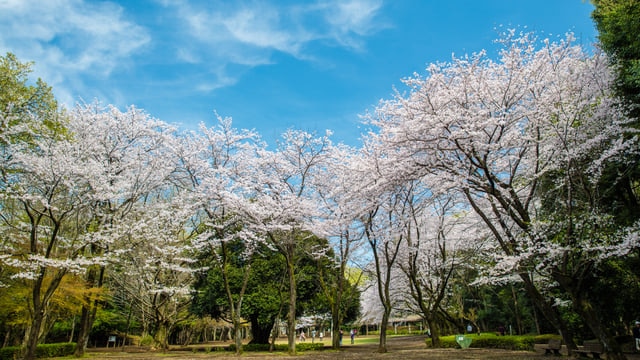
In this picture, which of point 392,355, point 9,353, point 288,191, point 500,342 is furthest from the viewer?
point 500,342

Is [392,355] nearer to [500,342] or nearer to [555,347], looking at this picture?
[555,347]

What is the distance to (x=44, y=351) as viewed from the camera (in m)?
19.0

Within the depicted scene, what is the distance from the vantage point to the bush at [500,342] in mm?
17078

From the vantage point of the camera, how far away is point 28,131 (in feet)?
43.6

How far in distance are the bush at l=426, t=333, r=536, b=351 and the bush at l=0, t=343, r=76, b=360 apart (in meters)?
Result: 18.9

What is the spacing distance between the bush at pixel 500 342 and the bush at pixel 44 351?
18.9 m

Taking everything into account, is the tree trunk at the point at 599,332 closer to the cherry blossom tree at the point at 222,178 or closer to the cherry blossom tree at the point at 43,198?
the cherry blossom tree at the point at 222,178

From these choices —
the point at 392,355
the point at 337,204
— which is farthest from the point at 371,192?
the point at 392,355

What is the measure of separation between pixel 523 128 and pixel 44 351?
2284cm

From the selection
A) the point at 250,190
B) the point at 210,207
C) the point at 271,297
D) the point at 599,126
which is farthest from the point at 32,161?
the point at 599,126

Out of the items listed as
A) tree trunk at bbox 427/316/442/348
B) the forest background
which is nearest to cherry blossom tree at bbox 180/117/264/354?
the forest background

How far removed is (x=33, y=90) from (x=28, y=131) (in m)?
2.30

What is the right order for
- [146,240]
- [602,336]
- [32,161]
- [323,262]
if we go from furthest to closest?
[323,262] → [146,240] → [32,161] → [602,336]

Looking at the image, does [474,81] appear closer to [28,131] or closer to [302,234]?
[302,234]
